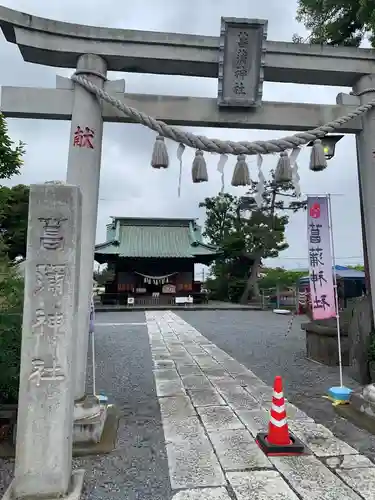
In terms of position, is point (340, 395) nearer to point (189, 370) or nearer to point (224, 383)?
point (224, 383)

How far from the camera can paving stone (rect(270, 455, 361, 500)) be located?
2.82 meters

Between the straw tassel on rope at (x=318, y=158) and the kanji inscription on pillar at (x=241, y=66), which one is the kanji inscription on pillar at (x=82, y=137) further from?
the straw tassel on rope at (x=318, y=158)

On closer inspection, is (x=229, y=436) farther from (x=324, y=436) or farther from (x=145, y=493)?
(x=145, y=493)

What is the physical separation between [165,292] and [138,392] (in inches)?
786

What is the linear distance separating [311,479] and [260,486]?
17.8 inches

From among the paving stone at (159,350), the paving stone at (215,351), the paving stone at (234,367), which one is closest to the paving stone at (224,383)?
the paving stone at (234,367)

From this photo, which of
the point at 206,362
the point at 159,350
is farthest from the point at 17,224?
the point at 206,362

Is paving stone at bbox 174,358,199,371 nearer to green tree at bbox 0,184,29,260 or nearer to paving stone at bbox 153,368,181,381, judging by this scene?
paving stone at bbox 153,368,181,381

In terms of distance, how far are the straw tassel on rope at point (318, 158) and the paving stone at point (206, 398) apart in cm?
332

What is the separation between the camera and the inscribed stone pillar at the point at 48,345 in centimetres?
278

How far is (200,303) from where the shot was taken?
25.9 m

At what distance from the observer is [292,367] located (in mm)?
7500

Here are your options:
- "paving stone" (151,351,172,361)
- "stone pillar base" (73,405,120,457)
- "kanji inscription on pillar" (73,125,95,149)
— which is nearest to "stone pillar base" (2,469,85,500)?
"stone pillar base" (73,405,120,457)

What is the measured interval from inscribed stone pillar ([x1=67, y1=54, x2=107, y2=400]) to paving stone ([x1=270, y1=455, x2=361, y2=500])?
7.20 ft
